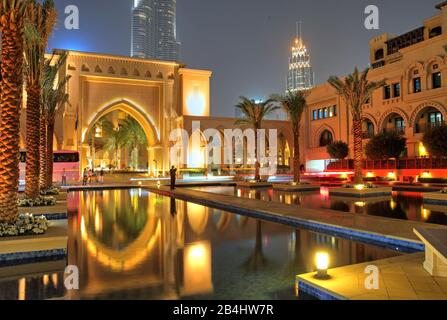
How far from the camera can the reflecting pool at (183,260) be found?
187 inches

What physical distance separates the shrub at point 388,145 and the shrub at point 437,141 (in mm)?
3572

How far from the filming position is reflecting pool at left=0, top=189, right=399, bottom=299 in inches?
187

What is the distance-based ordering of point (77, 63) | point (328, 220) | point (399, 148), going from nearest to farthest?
point (328, 220)
point (399, 148)
point (77, 63)

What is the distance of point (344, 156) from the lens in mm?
34312

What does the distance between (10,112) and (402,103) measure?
1217 inches

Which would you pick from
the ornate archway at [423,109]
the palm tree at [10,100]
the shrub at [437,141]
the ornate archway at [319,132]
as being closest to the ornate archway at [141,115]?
the ornate archway at [319,132]

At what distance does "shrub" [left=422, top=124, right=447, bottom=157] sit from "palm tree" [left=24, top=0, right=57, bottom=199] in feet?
75.2

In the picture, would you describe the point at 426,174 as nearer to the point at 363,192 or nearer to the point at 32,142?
the point at 363,192

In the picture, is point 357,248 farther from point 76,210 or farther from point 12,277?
point 76,210

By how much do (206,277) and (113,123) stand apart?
5447cm

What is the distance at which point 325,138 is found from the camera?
4203 cm

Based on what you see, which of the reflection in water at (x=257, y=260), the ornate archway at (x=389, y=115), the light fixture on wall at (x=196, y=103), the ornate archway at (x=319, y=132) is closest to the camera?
the reflection in water at (x=257, y=260)

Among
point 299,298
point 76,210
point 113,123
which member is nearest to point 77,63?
point 113,123

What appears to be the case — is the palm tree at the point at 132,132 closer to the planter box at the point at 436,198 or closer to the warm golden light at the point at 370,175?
the warm golden light at the point at 370,175
